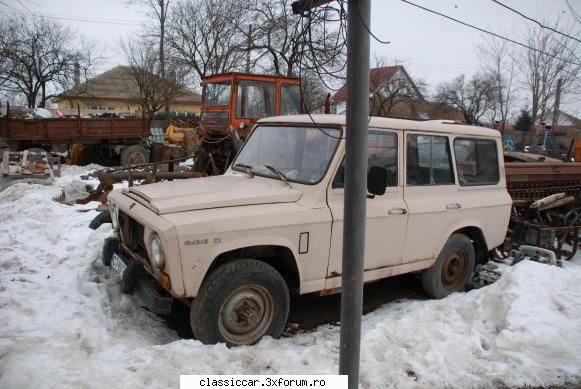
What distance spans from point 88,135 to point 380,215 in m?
13.1

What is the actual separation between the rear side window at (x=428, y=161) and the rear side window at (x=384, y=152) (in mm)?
183

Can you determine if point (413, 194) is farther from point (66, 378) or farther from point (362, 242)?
point (66, 378)

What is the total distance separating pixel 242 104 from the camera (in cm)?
1042

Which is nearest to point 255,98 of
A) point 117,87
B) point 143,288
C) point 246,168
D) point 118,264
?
point 246,168

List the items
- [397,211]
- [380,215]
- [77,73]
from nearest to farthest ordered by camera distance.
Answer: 1. [380,215]
2. [397,211]
3. [77,73]

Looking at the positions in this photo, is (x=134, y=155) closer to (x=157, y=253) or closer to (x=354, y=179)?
(x=157, y=253)

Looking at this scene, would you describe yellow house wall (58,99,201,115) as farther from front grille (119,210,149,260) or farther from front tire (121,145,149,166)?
front grille (119,210,149,260)

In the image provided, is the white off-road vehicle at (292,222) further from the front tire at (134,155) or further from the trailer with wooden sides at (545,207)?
the front tire at (134,155)

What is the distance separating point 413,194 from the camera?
4.51m

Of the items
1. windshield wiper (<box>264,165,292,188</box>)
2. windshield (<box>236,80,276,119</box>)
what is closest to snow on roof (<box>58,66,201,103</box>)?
windshield (<box>236,80,276,119</box>)

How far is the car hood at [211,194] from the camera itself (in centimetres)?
349

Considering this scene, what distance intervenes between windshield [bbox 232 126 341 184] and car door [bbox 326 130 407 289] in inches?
9.0

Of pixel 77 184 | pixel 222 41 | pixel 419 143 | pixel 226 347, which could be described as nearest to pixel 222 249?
pixel 226 347

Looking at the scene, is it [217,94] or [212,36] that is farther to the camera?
[212,36]
